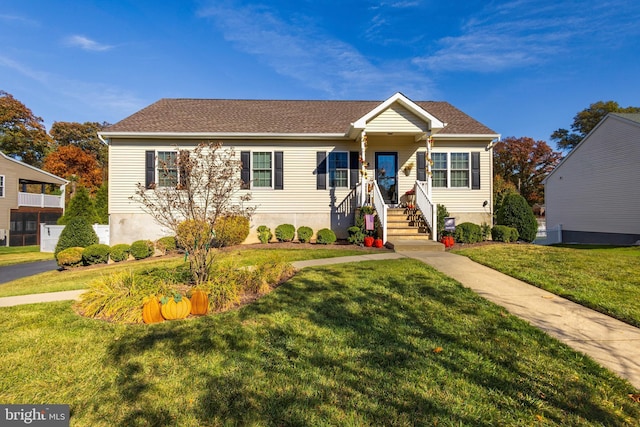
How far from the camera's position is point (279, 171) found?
41.5ft

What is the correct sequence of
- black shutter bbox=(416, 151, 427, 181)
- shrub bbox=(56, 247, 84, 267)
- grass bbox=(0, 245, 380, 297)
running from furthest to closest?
black shutter bbox=(416, 151, 427, 181)
shrub bbox=(56, 247, 84, 267)
grass bbox=(0, 245, 380, 297)

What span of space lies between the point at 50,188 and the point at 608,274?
45.5 metres

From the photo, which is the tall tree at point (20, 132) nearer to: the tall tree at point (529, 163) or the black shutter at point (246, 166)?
the black shutter at point (246, 166)

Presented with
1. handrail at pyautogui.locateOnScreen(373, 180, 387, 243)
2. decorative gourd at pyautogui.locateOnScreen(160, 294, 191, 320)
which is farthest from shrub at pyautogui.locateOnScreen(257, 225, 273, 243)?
decorative gourd at pyautogui.locateOnScreen(160, 294, 191, 320)

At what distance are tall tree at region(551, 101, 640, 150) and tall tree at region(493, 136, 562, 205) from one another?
2.11m

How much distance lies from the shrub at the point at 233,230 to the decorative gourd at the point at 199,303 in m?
6.52

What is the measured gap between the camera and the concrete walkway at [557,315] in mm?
3059

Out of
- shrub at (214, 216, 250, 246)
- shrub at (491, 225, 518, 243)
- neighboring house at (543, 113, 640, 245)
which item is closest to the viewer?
shrub at (214, 216, 250, 246)

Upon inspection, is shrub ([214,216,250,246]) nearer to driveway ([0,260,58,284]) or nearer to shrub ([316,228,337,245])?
shrub ([316,228,337,245])

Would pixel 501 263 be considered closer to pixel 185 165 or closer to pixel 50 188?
pixel 185 165

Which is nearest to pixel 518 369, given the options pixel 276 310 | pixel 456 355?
pixel 456 355

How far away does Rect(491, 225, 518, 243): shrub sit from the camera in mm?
11656

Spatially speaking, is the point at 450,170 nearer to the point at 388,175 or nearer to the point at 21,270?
the point at 388,175

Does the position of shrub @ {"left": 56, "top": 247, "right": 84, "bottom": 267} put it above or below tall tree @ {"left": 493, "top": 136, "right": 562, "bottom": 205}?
below
